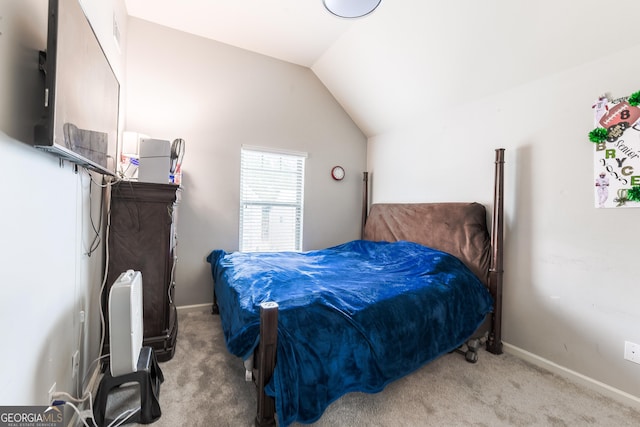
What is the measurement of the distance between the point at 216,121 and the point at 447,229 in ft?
9.13

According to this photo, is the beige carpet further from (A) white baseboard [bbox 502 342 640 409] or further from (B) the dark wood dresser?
(B) the dark wood dresser

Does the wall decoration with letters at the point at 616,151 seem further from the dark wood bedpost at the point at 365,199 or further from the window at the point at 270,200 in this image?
the window at the point at 270,200

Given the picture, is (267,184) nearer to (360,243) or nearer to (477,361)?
(360,243)

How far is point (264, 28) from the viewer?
9.29ft

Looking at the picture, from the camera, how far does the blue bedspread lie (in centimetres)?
126

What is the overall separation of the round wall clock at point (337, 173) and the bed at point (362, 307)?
1.14 metres

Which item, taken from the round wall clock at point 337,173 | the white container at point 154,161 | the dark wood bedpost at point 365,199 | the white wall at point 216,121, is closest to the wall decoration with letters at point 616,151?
the dark wood bedpost at point 365,199

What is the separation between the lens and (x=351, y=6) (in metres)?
1.83

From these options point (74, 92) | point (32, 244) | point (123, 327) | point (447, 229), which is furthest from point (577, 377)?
point (74, 92)

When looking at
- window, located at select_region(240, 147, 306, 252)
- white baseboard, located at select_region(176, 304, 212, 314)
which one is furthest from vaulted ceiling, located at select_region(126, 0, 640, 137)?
white baseboard, located at select_region(176, 304, 212, 314)

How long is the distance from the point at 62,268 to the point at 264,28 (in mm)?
2811

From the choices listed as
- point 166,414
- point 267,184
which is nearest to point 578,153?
point 267,184

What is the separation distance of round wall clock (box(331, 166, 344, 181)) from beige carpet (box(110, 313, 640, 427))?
8.14ft

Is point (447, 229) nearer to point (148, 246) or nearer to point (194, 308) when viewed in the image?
point (148, 246)
